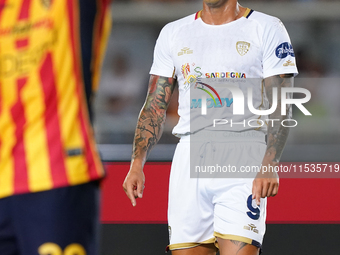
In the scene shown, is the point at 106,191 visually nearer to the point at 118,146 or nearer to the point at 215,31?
the point at 118,146

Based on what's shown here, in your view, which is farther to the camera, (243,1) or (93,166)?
(243,1)

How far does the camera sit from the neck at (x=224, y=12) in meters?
2.42

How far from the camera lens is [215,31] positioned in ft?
7.94

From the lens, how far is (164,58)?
2.52m

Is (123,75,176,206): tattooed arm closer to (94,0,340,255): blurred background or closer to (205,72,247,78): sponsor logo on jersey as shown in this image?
(205,72,247,78): sponsor logo on jersey

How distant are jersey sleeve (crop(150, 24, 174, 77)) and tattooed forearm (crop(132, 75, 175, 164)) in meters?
0.03

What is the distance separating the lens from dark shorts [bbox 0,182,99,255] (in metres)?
1.18

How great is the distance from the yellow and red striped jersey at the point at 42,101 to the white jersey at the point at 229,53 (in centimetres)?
115

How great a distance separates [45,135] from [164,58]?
1379 millimetres

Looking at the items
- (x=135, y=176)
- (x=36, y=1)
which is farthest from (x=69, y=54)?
(x=135, y=176)

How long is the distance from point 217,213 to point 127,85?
328 cm

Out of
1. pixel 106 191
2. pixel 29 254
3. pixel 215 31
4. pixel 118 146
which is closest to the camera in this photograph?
pixel 29 254

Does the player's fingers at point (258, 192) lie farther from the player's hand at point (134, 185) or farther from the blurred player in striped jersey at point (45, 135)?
the blurred player in striped jersey at point (45, 135)

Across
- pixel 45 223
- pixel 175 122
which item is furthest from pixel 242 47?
pixel 175 122
